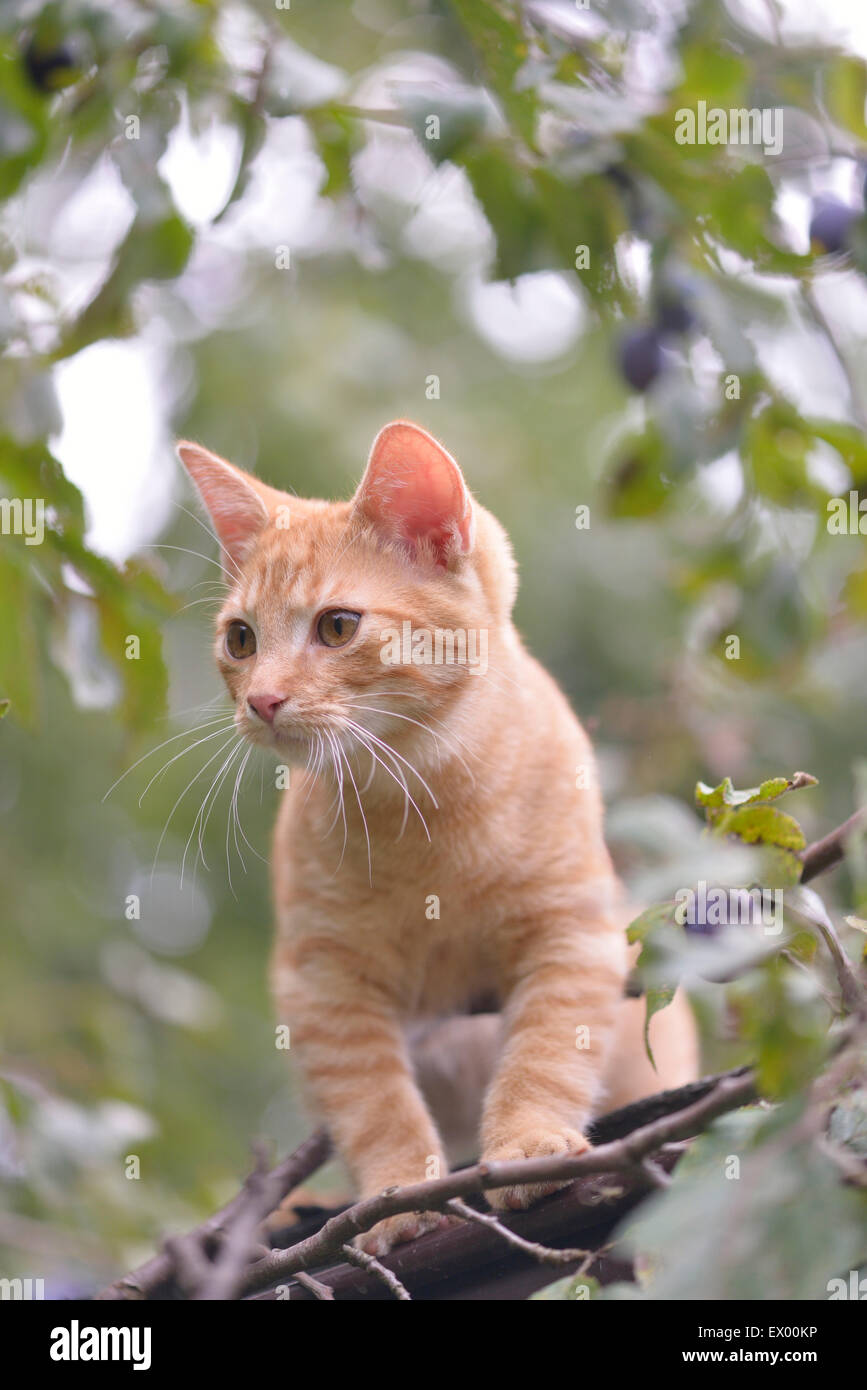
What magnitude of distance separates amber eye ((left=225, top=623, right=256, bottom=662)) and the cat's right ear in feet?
0.67

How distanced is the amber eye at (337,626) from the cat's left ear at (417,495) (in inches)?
7.2

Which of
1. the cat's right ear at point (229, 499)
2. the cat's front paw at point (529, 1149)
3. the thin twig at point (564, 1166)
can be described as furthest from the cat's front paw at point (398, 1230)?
the cat's right ear at point (229, 499)

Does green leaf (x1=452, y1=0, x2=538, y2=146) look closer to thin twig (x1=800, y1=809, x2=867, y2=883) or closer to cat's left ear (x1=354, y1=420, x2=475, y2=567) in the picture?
cat's left ear (x1=354, y1=420, x2=475, y2=567)

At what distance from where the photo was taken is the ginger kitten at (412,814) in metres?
2.12

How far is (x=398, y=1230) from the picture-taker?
183cm

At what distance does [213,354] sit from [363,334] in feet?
1.86

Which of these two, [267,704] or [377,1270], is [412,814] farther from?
[377,1270]

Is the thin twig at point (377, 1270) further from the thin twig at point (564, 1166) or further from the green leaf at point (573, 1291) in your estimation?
the green leaf at point (573, 1291)

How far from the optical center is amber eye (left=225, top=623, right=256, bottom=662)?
2332 mm

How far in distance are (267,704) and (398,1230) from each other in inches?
32.3

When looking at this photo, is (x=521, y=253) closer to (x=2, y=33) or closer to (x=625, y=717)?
(x=2, y=33)

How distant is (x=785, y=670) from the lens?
3.19 m

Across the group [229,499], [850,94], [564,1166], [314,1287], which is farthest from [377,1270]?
[850,94]

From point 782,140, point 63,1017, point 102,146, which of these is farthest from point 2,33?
point 63,1017
